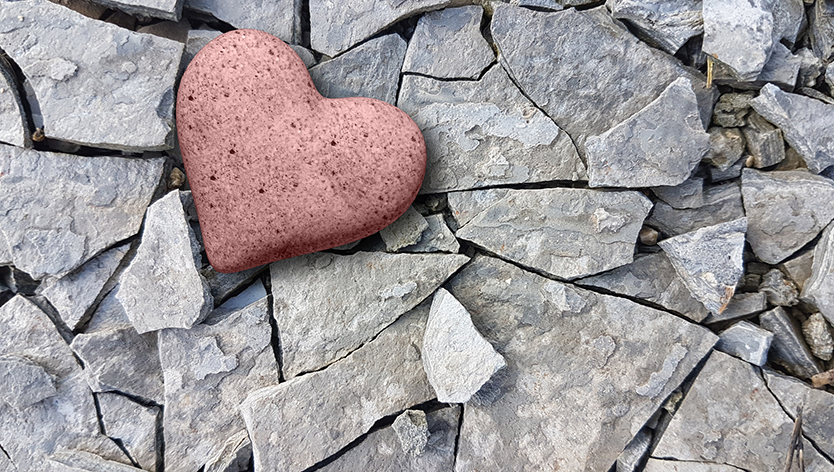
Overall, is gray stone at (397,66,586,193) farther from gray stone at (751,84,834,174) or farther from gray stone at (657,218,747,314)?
gray stone at (751,84,834,174)

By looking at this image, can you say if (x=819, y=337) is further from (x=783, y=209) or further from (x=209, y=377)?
(x=209, y=377)

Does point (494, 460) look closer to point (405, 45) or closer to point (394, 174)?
point (394, 174)

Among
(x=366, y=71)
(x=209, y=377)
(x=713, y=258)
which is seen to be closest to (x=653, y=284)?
(x=713, y=258)

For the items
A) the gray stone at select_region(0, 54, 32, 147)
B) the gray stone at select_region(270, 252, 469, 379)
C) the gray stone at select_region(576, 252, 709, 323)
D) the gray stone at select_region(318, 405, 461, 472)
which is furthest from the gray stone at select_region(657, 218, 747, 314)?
the gray stone at select_region(0, 54, 32, 147)

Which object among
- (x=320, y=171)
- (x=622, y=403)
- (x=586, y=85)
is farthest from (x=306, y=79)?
(x=622, y=403)

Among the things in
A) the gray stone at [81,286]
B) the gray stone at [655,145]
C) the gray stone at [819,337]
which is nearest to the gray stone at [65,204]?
the gray stone at [81,286]
